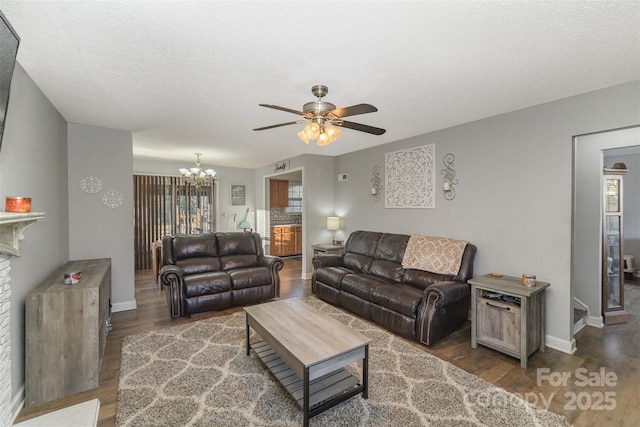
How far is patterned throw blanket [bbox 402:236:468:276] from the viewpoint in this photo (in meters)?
3.41

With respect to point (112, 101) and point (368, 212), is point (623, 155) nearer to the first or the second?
point (368, 212)

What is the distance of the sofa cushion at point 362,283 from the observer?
3541 mm

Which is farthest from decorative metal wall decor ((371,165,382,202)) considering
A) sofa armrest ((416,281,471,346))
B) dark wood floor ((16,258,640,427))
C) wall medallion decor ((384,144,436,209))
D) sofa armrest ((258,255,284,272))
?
dark wood floor ((16,258,640,427))

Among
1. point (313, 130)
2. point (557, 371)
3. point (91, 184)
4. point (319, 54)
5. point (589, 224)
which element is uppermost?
point (319, 54)

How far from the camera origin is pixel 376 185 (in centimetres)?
493

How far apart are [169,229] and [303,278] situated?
143 inches

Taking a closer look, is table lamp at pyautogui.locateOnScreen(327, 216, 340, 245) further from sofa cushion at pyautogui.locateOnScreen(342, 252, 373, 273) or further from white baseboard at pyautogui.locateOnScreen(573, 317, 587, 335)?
white baseboard at pyautogui.locateOnScreen(573, 317, 587, 335)

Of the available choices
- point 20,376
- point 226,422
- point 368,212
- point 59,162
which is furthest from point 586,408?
point 59,162

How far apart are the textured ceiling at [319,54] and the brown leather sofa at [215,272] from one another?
2011 mm

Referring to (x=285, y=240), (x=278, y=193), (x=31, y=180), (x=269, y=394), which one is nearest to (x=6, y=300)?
(x=31, y=180)

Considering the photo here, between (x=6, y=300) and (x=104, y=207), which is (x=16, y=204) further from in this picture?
(x=104, y=207)

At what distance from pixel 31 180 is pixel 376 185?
4.31 metres

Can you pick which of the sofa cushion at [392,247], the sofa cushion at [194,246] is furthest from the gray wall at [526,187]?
the sofa cushion at [194,246]

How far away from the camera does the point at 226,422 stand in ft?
6.12
